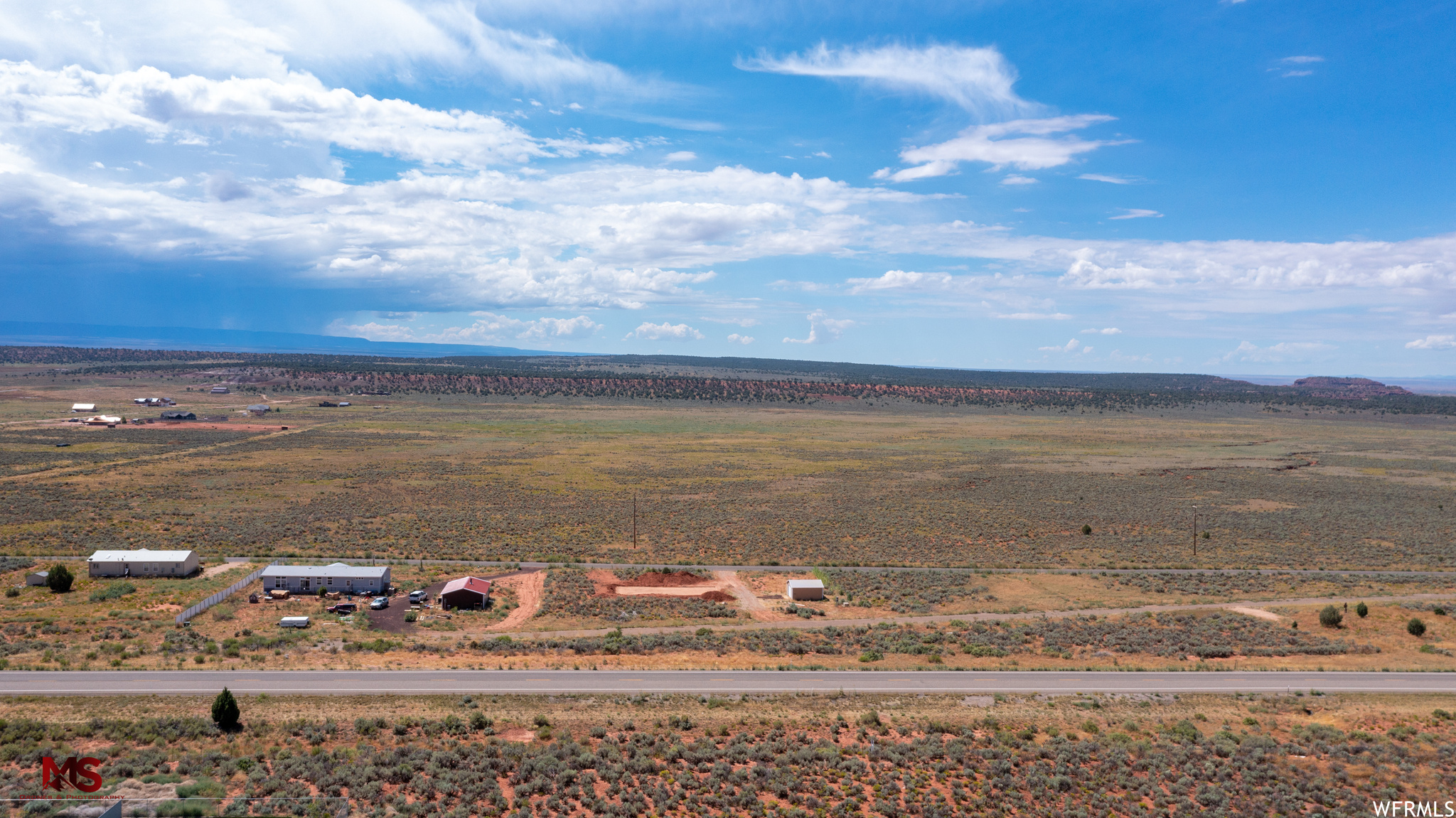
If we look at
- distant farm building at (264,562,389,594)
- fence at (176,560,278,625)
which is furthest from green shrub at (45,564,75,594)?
distant farm building at (264,562,389,594)

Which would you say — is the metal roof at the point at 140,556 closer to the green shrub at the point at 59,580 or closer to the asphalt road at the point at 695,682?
the green shrub at the point at 59,580

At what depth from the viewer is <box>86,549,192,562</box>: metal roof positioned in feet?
144

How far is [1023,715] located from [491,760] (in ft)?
61.8

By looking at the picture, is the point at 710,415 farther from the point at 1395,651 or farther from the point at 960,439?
the point at 1395,651

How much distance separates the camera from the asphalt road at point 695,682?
2702cm

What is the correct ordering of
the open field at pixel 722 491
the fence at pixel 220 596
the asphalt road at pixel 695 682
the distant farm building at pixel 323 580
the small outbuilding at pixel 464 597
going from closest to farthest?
the asphalt road at pixel 695 682, the fence at pixel 220 596, the small outbuilding at pixel 464 597, the distant farm building at pixel 323 580, the open field at pixel 722 491

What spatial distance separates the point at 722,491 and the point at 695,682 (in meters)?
51.1

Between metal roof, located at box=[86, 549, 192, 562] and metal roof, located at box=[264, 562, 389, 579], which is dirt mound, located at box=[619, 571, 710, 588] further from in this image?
metal roof, located at box=[86, 549, 192, 562]

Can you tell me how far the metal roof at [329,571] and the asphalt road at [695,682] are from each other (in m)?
13.5

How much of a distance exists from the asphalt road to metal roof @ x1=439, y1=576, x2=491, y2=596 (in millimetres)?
11532

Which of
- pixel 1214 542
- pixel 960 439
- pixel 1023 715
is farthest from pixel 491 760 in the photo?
pixel 960 439

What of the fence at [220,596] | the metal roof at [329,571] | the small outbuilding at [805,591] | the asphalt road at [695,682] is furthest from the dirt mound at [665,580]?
the fence at [220,596]

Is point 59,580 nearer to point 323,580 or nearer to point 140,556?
point 140,556

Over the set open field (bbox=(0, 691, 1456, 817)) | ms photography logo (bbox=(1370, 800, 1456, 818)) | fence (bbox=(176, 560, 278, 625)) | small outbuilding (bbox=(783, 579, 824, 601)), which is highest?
ms photography logo (bbox=(1370, 800, 1456, 818))
